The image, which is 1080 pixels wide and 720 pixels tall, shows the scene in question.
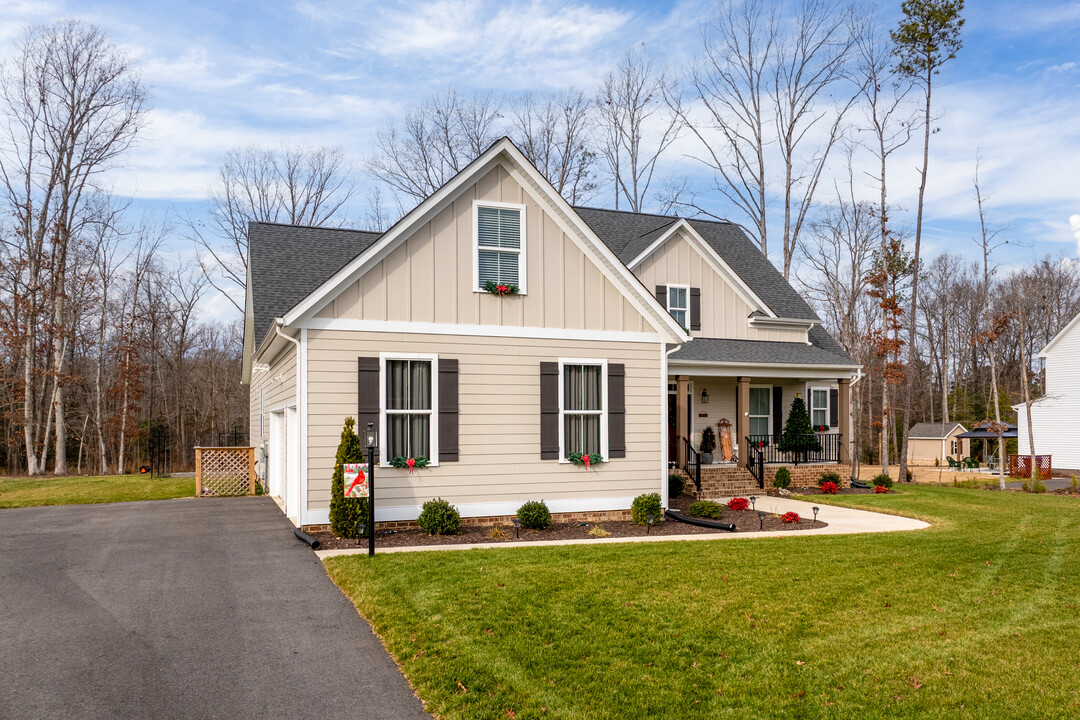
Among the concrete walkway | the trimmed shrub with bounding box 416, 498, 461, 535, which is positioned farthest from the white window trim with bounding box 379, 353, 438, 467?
the concrete walkway

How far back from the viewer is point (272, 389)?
15500 millimetres

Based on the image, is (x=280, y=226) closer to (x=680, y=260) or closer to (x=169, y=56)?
(x=169, y=56)

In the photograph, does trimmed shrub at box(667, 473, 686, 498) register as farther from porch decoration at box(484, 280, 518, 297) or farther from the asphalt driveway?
the asphalt driveway

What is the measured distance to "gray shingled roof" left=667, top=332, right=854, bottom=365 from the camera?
57.8 ft

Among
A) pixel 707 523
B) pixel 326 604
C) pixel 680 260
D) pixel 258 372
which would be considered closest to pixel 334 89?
pixel 258 372

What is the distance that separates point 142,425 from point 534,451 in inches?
1048

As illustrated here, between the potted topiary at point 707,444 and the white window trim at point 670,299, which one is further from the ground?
the white window trim at point 670,299

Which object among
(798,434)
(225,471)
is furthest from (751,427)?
(225,471)

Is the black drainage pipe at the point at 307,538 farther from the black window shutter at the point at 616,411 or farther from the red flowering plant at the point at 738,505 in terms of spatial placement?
the red flowering plant at the point at 738,505

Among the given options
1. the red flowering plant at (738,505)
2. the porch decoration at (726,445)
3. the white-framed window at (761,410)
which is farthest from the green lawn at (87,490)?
the white-framed window at (761,410)

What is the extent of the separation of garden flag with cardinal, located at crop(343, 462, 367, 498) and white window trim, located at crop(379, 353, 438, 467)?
164cm

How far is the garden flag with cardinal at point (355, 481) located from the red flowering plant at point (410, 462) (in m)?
1.66

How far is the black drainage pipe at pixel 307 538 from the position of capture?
980 cm

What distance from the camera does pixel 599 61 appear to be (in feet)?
106
